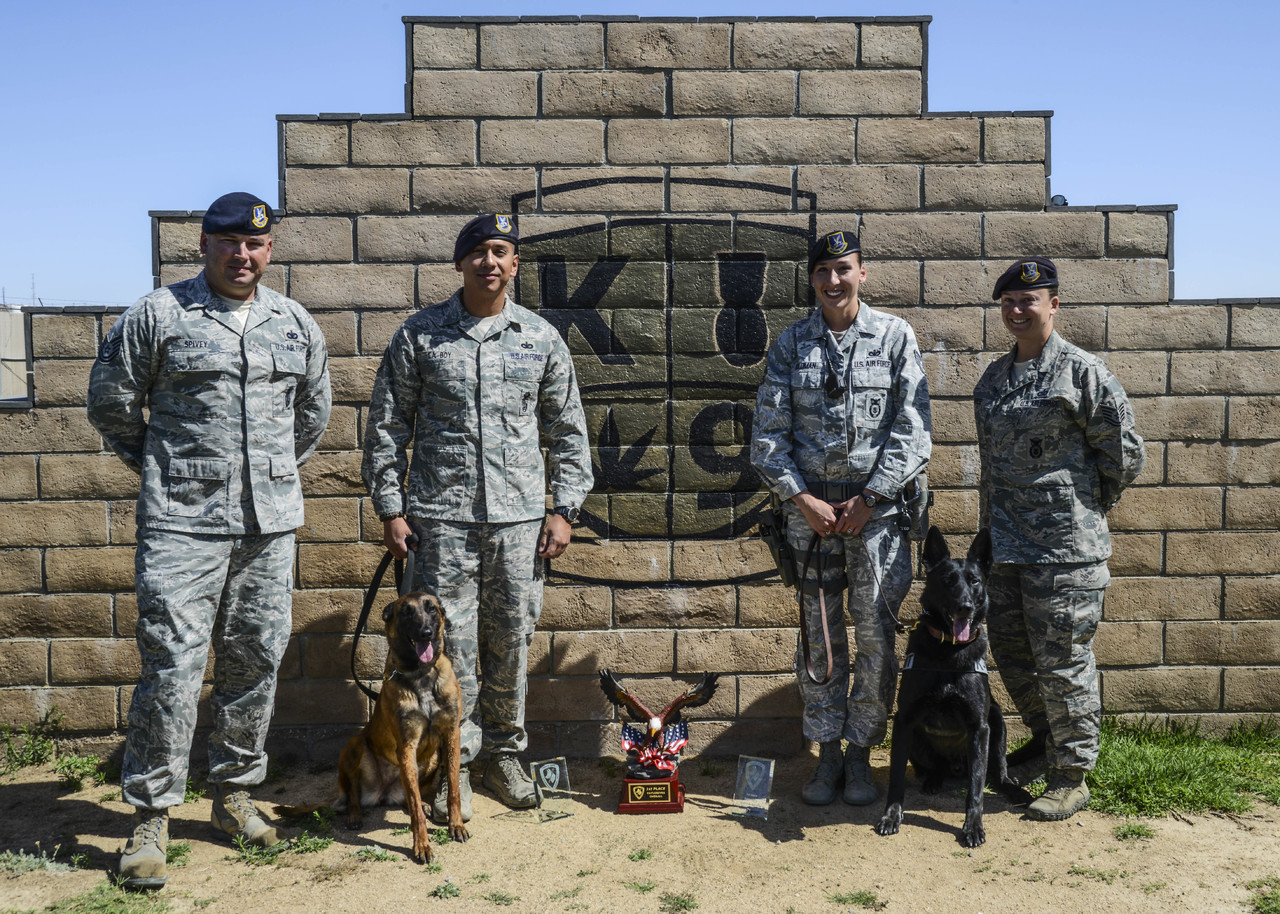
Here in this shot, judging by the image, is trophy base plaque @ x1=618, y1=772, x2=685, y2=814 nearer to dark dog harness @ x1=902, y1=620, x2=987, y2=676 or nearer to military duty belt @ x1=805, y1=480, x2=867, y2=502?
dark dog harness @ x1=902, y1=620, x2=987, y2=676

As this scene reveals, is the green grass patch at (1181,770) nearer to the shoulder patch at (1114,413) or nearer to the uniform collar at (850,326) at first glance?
the shoulder patch at (1114,413)

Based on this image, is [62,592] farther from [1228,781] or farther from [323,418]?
[1228,781]

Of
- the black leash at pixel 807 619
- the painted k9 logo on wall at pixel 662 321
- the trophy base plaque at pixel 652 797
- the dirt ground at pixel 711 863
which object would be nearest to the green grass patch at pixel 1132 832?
the dirt ground at pixel 711 863

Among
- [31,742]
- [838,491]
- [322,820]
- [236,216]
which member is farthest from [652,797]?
[31,742]

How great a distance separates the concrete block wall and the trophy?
60 centimetres

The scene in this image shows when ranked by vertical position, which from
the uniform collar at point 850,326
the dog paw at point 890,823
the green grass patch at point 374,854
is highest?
the uniform collar at point 850,326

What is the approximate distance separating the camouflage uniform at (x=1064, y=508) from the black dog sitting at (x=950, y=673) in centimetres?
25

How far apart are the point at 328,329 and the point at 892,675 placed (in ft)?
10.2

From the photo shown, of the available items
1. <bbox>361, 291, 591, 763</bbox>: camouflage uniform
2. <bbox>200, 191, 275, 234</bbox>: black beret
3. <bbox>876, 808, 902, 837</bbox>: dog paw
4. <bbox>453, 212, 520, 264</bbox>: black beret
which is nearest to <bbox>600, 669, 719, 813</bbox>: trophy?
<bbox>361, 291, 591, 763</bbox>: camouflage uniform

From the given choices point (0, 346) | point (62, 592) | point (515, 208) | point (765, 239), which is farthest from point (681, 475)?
point (0, 346)

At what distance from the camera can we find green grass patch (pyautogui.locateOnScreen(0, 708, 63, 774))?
435 centimetres

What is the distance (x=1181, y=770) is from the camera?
394 cm

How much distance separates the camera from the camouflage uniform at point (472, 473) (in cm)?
366

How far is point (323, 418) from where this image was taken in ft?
12.4
